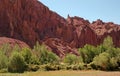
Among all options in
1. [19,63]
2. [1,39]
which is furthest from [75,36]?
[19,63]

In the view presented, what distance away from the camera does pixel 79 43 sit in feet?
513

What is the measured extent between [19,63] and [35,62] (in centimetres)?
1084

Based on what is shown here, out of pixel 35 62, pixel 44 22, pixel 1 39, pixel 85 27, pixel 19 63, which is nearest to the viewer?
pixel 19 63

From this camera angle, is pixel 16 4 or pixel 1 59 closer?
pixel 1 59

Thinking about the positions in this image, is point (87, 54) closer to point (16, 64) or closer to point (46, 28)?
point (16, 64)

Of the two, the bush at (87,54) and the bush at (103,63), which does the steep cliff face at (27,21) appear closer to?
the bush at (87,54)

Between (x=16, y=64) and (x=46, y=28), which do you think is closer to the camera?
(x=16, y=64)

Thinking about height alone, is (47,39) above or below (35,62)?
above

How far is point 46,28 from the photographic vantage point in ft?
496

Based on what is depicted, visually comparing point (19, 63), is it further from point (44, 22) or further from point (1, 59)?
point (44, 22)

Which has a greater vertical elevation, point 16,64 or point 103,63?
point 103,63

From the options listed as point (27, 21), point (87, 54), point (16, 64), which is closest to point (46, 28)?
point (27, 21)

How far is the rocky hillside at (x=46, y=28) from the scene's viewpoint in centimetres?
13086

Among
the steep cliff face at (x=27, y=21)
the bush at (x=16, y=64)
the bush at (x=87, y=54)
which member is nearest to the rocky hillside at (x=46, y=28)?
the steep cliff face at (x=27, y=21)
